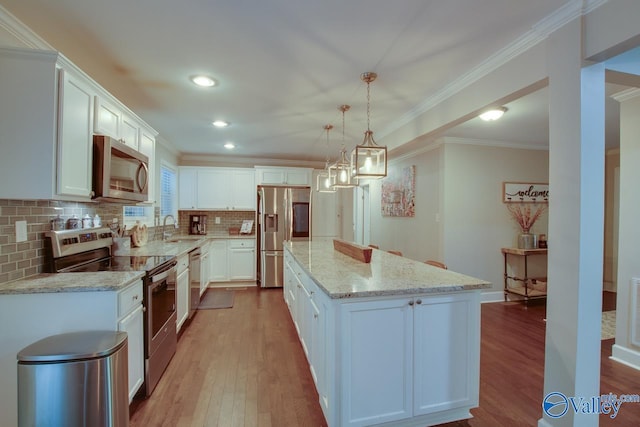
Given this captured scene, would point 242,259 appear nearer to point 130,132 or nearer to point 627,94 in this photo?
point 130,132

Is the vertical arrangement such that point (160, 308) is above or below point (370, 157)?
below

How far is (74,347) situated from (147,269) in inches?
27.1

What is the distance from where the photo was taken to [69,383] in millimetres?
1366

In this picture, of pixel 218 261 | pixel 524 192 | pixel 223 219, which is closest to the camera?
pixel 524 192

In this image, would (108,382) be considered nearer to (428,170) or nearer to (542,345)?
(542,345)

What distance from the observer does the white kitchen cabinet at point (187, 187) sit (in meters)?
5.22

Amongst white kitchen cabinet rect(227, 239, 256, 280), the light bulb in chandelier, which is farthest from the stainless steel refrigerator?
the light bulb in chandelier

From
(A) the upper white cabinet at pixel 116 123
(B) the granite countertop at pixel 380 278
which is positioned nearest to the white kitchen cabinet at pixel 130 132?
(A) the upper white cabinet at pixel 116 123

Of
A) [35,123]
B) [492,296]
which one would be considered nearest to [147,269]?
[35,123]

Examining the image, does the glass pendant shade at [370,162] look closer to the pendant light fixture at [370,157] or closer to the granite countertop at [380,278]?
the pendant light fixture at [370,157]

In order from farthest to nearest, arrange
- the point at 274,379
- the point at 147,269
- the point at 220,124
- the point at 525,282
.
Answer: the point at 525,282 → the point at 220,124 → the point at 274,379 → the point at 147,269

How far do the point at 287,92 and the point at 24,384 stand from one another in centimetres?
257

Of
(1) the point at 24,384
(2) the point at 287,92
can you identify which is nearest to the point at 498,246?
(2) the point at 287,92

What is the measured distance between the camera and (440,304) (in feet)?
5.63
